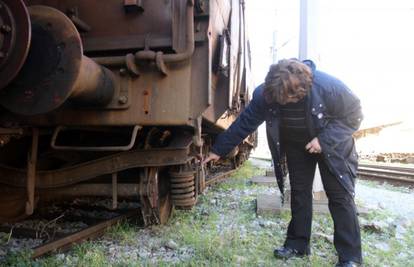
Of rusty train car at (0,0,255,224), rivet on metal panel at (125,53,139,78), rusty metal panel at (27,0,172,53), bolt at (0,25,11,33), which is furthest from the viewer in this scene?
rusty metal panel at (27,0,172,53)

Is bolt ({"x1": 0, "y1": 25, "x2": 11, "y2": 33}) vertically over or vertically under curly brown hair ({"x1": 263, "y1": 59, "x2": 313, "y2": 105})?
over

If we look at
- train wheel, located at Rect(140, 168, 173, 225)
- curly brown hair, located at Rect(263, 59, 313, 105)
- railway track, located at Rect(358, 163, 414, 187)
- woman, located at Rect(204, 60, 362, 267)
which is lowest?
railway track, located at Rect(358, 163, 414, 187)

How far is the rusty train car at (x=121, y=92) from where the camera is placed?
250 centimetres

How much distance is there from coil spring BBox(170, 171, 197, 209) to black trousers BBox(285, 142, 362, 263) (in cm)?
86

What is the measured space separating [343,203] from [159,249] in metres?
1.43

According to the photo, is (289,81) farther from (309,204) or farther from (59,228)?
(59,228)

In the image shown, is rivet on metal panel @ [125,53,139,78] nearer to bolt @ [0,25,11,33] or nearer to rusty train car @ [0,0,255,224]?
rusty train car @ [0,0,255,224]

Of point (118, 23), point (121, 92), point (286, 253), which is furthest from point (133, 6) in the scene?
point (286, 253)

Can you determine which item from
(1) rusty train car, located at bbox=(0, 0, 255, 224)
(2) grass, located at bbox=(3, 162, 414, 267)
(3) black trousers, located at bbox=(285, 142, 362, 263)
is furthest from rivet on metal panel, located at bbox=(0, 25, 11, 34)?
(3) black trousers, located at bbox=(285, 142, 362, 263)

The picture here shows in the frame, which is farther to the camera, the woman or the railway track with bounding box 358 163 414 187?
the railway track with bounding box 358 163 414 187

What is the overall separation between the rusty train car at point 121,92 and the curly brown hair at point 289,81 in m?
0.55

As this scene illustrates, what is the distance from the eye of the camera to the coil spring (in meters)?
3.56

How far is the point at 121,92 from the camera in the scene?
3.17 meters

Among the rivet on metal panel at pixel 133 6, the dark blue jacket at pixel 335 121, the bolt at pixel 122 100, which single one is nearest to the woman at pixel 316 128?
the dark blue jacket at pixel 335 121
